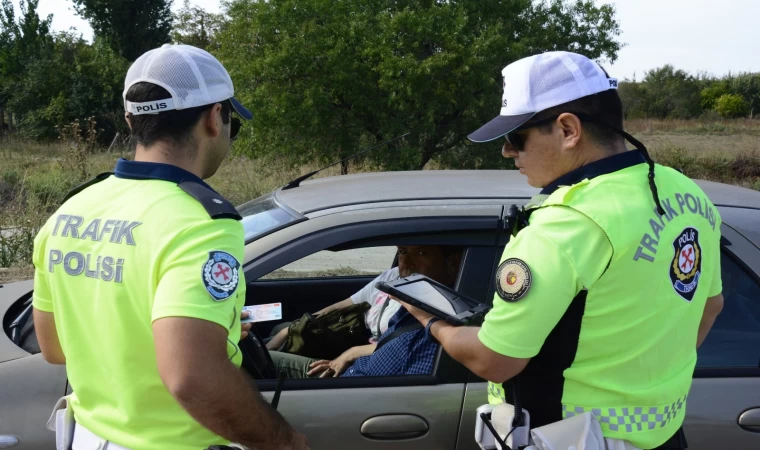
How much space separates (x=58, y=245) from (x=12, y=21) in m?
35.4

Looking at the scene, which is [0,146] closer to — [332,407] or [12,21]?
[12,21]

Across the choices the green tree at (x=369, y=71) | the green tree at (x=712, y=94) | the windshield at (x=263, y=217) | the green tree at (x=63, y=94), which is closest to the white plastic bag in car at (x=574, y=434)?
the windshield at (x=263, y=217)

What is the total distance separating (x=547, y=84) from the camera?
5.65ft

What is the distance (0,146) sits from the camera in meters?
24.6

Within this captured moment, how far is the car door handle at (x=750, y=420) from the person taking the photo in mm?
2219

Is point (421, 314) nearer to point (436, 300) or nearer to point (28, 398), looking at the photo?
point (436, 300)

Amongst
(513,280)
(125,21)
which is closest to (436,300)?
(513,280)

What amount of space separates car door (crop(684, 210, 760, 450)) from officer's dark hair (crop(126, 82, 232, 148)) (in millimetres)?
1666

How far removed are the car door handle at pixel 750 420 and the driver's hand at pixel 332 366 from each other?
56.6 inches

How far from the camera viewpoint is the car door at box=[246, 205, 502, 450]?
2.21 meters

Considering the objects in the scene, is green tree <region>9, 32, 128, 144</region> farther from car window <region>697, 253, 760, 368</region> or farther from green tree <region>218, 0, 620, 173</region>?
car window <region>697, 253, 760, 368</region>

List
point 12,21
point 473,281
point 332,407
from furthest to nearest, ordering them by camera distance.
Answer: point 12,21, point 473,281, point 332,407

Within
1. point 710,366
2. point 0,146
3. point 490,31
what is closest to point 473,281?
point 710,366

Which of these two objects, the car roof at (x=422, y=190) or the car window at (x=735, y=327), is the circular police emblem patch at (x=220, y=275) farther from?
the car window at (x=735, y=327)
